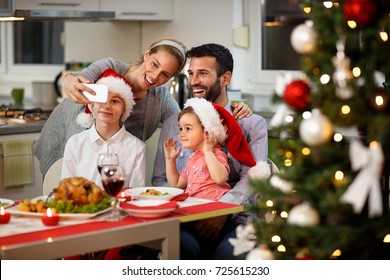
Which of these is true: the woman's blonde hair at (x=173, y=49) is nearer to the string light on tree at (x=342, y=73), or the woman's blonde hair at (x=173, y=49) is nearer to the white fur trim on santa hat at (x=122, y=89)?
the white fur trim on santa hat at (x=122, y=89)

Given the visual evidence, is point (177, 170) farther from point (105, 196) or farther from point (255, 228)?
point (255, 228)

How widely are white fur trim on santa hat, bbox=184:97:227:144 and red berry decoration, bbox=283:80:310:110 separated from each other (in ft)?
3.41

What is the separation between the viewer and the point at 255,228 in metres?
2.40

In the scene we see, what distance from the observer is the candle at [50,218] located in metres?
2.58

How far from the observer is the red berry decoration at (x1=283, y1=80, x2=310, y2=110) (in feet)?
7.22

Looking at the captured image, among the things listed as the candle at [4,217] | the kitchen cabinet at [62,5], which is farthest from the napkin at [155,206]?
the kitchen cabinet at [62,5]

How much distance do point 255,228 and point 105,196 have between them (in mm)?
639

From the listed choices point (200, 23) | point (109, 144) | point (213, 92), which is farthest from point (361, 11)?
point (200, 23)

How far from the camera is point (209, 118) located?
325 centimetres

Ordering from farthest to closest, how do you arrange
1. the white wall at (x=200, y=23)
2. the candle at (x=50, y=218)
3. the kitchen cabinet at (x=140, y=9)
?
the kitchen cabinet at (x=140, y=9), the white wall at (x=200, y=23), the candle at (x=50, y=218)

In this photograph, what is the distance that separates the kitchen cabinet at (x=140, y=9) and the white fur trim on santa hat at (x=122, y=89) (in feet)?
5.59

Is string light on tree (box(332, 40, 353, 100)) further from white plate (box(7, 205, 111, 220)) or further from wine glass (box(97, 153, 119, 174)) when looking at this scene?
Result: white plate (box(7, 205, 111, 220))

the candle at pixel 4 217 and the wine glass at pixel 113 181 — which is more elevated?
the wine glass at pixel 113 181
